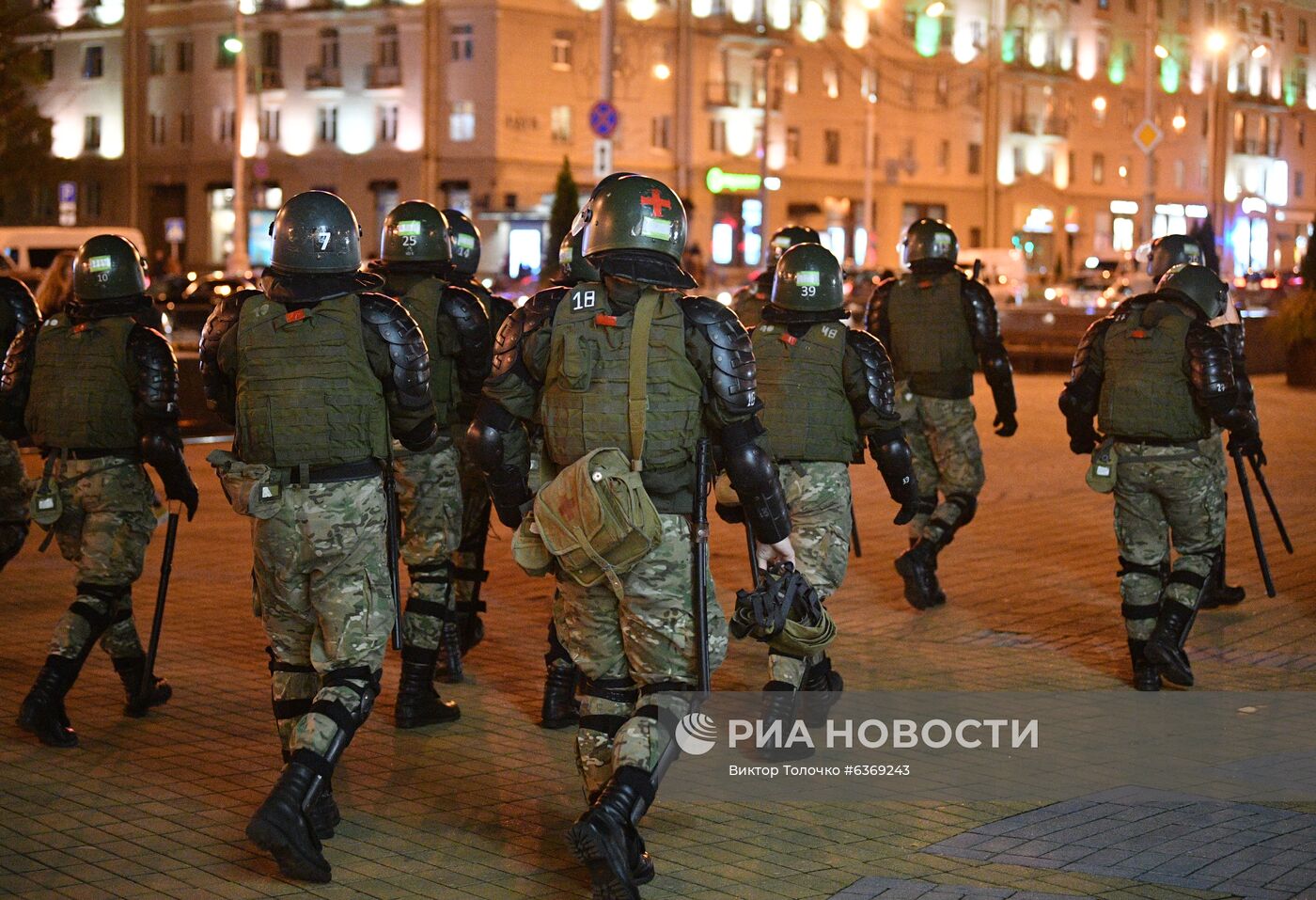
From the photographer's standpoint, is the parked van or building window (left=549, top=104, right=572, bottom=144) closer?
the parked van

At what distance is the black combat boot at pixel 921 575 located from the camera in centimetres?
1016

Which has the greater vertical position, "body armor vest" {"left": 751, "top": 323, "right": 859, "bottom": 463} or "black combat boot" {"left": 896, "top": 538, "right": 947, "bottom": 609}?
"body armor vest" {"left": 751, "top": 323, "right": 859, "bottom": 463}

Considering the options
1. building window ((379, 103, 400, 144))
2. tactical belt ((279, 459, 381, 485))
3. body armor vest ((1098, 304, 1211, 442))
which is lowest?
tactical belt ((279, 459, 381, 485))

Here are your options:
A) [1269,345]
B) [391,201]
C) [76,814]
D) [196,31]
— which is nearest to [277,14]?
[196,31]

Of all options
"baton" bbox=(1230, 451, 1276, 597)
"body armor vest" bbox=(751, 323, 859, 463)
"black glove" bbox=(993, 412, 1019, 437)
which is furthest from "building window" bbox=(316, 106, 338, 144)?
"body armor vest" bbox=(751, 323, 859, 463)

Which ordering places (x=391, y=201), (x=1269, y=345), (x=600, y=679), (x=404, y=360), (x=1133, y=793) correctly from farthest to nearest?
(x=391, y=201) < (x=1269, y=345) < (x=1133, y=793) < (x=404, y=360) < (x=600, y=679)

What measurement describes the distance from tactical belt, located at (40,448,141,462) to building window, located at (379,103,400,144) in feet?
162

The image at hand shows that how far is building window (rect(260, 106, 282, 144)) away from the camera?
58031 mm

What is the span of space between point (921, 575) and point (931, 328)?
1.44 metres

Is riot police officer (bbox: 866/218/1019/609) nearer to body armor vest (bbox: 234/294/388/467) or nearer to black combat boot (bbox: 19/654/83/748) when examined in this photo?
black combat boot (bbox: 19/654/83/748)

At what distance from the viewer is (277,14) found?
5738 centimetres

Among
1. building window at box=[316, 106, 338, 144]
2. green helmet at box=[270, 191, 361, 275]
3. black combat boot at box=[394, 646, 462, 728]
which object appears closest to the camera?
green helmet at box=[270, 191, 361, 275]

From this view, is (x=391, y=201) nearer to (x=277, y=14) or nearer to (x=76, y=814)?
(x=277, y=14)

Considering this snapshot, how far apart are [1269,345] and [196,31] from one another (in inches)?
1615
